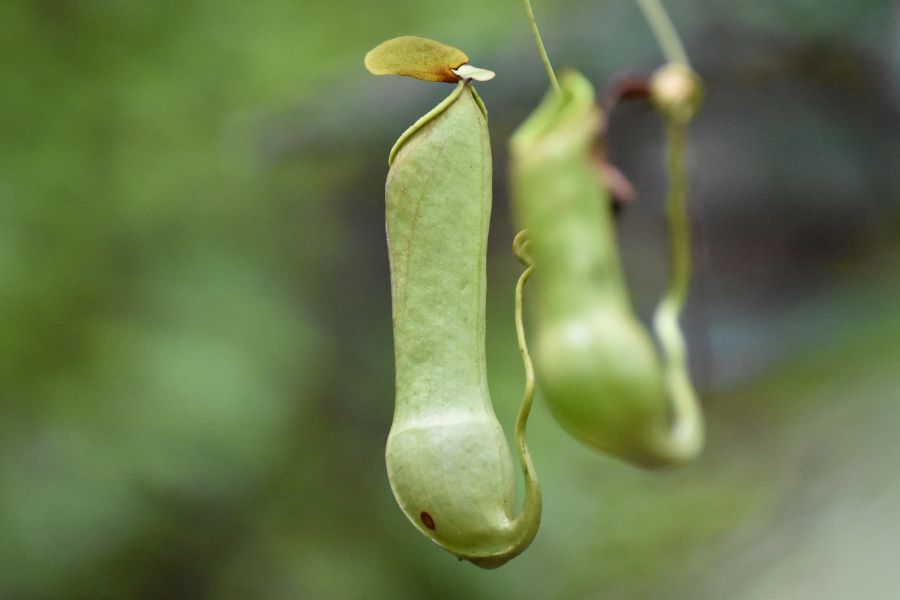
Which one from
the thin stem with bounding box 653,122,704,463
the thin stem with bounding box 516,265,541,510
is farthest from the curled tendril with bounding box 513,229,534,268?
the thin stem with bounding box 653,122,704,463

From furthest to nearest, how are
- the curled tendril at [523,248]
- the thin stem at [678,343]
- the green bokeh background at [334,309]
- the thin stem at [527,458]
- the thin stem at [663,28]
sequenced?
the green bokeh background at [334,309] → the thin stem at [663,28] → the thin stem at [678,343] → the curled tendril at [523,248] → the thin stem at [527,458]

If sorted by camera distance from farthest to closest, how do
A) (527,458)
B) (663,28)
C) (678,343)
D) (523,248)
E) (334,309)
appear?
(334,309) → (663,28) → (678,343) → (523,248) → (527,458)

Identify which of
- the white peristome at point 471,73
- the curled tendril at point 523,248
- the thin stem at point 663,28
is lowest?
the thin stem at point 663,28

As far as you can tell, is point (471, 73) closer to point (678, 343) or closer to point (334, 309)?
point (678, 343)

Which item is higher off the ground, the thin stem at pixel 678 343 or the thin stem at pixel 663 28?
the thin stem at pixel 663 28

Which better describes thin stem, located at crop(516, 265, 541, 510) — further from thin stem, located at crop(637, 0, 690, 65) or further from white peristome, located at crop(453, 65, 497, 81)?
thin stem, located at crop(637, 0, 690, 65)

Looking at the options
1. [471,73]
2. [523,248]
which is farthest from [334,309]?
[471,73]

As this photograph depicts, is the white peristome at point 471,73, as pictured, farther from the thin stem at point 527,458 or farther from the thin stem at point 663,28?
the thin stem at point 663,28

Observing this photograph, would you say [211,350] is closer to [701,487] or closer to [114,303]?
[114,303]

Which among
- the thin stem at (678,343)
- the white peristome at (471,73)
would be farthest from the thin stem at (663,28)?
the white peristome at (471,73)

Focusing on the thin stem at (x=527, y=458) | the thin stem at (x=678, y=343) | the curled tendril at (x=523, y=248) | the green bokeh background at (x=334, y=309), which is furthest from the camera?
the green bokeh background at (x=334, y=309)
